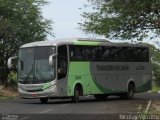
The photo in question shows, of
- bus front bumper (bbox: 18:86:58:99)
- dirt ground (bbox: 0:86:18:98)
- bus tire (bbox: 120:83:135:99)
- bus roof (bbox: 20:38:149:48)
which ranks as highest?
bus roof (bbox: 20:38:149:48)

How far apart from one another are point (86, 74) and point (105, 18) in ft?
12.5

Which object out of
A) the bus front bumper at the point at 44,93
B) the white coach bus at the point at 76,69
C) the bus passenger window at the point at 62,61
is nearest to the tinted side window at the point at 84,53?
the white coach bus at the point at 76,69

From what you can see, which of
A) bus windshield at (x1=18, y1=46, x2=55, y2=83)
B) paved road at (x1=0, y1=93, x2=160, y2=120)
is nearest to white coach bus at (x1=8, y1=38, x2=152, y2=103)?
bus windshield at (x1=18, y1=46, x2=55, y2=83)

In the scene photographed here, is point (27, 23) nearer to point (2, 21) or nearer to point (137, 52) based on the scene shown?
point (2, 21)

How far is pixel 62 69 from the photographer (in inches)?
1260

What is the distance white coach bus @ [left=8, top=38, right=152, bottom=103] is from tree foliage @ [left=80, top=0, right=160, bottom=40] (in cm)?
134

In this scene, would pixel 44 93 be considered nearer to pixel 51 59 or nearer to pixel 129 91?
pixel 51 59

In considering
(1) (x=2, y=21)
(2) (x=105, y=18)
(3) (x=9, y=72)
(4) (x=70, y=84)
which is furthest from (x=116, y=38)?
(3) (x=9, y=72)

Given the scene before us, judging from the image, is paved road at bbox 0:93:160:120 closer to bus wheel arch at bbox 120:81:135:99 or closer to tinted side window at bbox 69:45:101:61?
tinted side window at bbox 69:45:101:61

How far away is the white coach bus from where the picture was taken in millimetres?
31766

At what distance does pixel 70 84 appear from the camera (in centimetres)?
3247

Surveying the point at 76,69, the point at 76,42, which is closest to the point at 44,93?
the point at 76,69

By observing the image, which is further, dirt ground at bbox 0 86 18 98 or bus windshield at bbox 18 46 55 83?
dirt ground at bbox 0 86 18 98

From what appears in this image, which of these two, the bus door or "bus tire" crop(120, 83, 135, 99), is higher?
the bus door
